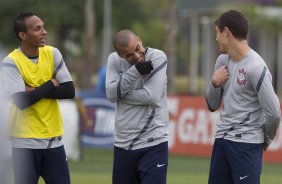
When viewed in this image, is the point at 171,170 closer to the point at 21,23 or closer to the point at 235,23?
the point at 21,23

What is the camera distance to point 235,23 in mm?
8695

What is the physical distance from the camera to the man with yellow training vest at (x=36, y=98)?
9156 mm

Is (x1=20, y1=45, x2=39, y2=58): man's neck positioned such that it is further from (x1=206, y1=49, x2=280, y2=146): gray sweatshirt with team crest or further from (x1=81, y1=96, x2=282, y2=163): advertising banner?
(x1=81, y1=96, x2=282, y2=163): advertising banner

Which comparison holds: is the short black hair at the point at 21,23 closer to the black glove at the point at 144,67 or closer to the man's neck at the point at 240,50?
the black glove at the point at 144,67

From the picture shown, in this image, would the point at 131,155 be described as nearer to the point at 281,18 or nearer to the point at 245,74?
the point at 245,74

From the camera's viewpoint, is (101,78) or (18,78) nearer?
(18,78)

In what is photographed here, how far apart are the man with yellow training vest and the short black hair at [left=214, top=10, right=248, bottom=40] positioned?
1652mm

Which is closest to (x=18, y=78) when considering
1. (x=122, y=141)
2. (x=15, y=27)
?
(x=15, y=27)

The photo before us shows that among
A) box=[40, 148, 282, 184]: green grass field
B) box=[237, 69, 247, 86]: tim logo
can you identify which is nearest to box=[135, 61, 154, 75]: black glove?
box=[237, 69, 247, 86]: tim logo

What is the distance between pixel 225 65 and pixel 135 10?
52593 millimetres

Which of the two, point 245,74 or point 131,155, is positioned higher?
point 245,74

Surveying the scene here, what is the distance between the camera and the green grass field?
16.2 m

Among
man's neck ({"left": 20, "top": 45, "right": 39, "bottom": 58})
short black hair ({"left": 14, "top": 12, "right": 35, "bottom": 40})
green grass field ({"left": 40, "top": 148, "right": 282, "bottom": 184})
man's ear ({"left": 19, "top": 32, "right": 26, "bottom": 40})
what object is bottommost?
green grass field ({"left": 40, "top": 148, "right": 282, "bottom": 184})

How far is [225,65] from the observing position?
8953 mm
